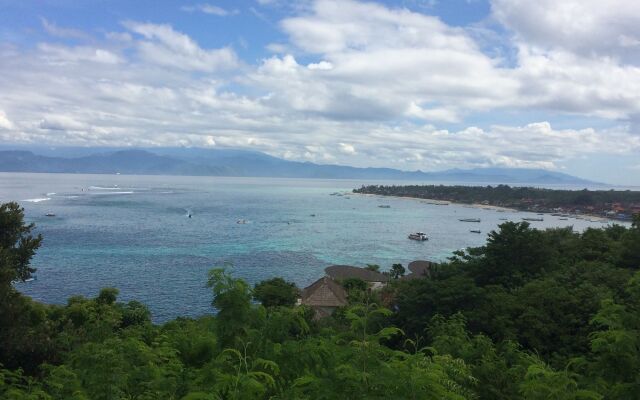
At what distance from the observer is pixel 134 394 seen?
5.73m

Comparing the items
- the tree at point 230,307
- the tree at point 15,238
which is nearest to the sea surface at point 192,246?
the tree at point 15,238

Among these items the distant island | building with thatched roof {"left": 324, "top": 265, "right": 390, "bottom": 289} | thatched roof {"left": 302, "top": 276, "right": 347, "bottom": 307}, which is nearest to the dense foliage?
thatched roof {"left": 302, "top": 276, "right": 347, "bottom": 307}

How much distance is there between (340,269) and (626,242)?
21.8 meters

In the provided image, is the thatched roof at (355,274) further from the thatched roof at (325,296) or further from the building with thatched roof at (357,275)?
the thatched roof at (325,296)

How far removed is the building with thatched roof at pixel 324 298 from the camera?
26.4 m

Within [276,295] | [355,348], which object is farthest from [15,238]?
[355,348]

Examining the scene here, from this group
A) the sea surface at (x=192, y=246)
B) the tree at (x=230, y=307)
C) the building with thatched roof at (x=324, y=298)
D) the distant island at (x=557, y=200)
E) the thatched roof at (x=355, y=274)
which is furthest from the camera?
the distant island at (x=557, y=200)

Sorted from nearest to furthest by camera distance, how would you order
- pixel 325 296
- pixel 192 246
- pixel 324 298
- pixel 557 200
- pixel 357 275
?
pixel 324 298
pixel 325 296
pixel 357 275
pixel 192 246
pixel 557 200

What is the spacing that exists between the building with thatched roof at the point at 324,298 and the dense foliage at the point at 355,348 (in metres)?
6.83

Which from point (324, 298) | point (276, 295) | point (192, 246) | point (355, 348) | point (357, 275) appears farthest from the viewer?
point (192, 246)

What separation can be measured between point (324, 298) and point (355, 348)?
22.6 meters

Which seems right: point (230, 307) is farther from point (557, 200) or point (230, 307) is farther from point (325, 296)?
point (557, 200)

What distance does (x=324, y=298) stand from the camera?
88.5ft

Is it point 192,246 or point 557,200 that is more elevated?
→ point 557,200
